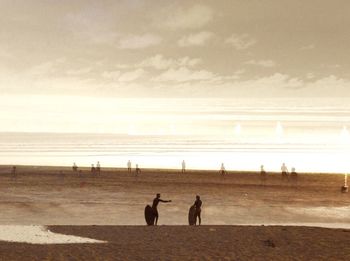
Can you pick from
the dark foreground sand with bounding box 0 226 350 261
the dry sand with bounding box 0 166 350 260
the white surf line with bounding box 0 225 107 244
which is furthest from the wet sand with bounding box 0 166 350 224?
the dark foreground sand with bounding box 0 226 350 261

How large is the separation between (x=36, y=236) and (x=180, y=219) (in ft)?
40.1

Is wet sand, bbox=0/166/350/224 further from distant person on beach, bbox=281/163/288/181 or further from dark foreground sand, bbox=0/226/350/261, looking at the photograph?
distant person on beach, bbox=281/163/288/181

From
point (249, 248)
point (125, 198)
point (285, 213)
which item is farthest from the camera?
point (125, 198)

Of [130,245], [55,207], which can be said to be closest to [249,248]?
[130,245]

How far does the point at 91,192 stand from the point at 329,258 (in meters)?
33.6

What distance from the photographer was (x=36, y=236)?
23609 millimetres

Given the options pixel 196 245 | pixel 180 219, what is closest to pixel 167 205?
pixel 180 219

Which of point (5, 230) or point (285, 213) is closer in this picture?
point (5, 230)

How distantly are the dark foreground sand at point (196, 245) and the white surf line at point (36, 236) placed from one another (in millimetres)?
711

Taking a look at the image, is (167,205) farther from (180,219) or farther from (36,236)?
(36,236)

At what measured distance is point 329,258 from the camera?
19.2 meters

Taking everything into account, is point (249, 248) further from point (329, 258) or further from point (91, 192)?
point (91, 192)

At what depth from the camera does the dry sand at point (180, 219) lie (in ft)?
64.9

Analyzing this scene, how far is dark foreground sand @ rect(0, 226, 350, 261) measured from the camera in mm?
19078
